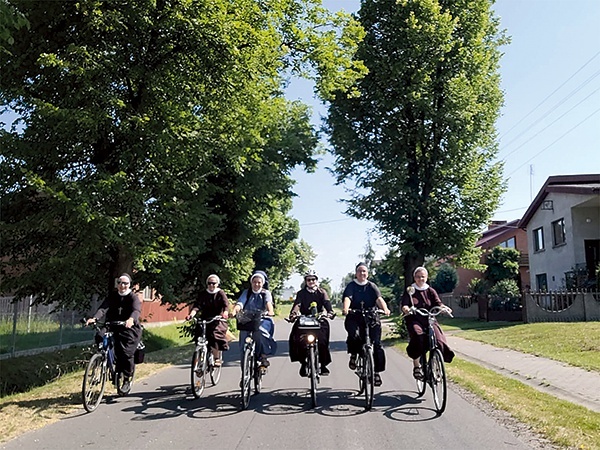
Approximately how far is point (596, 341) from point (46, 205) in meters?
14.3

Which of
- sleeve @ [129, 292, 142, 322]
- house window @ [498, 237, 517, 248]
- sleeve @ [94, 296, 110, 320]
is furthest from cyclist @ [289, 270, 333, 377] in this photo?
house window @ [498, 237, 517, 248]

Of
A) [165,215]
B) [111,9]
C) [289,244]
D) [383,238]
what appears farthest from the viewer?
[289,244]

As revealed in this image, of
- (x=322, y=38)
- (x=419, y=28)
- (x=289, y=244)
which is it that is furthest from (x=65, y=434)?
(x=289, y=244)

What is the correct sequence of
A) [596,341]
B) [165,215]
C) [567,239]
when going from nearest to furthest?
1. [165,215]
2. [596,341]
3. [567,239]

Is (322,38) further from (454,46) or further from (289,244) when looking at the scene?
(289,244)

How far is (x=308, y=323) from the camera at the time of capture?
8.38m

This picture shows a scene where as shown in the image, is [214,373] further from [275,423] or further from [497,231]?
[497,231]

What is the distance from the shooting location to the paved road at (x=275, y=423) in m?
5.95

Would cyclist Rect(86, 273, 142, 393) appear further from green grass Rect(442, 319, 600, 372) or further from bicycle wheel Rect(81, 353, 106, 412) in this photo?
green grass Rect(442, 319, 600, 372)

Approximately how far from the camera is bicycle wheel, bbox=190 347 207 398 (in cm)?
844

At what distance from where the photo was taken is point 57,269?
37.7ft

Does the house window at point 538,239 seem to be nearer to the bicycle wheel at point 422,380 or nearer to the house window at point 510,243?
the house window at point 510,243

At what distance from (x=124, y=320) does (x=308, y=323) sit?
294 centimetres

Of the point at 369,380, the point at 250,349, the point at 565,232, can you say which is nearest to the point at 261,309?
the point at 250,349
